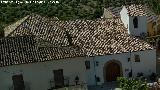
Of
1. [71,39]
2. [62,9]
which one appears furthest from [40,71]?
[62,9]

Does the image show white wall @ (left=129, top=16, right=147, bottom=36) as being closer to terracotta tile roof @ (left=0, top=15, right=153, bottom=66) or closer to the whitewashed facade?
the whitewashed facade

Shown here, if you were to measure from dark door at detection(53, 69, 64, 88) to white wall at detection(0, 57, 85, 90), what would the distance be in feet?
1.01

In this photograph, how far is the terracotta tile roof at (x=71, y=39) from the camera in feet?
116

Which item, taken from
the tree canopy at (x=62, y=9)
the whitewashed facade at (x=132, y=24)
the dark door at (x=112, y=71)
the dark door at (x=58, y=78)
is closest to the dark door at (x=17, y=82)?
the dark door at (x=58, y=78)

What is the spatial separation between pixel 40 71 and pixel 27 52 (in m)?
2.04

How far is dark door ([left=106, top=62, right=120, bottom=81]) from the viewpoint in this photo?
39769 mm

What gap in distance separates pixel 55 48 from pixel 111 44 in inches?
264

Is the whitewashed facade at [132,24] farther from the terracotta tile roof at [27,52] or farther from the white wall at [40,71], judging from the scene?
the white wall at [40,71]

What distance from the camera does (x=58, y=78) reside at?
116 ft

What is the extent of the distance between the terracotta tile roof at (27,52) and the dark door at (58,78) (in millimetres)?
1435

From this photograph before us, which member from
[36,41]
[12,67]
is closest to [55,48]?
[36,41]

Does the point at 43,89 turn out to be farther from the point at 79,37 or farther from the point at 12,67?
the point at 79,37

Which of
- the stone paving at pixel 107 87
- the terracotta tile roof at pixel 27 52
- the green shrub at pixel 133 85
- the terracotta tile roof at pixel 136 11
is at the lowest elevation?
the stone paving at pixel 107 87

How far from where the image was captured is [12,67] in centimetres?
3409
